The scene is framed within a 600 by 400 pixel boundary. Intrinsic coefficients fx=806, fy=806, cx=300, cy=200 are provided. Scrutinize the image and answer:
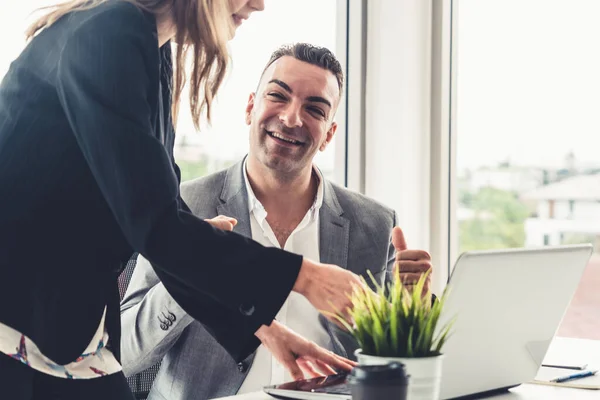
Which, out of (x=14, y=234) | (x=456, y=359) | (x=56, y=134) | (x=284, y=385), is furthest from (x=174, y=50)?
(x=456, y=359)

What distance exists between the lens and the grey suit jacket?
6.34 ft

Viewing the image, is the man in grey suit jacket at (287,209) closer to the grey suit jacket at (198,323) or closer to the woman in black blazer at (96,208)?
the grey suit jacket at (198,323)

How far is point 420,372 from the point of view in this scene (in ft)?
3.65

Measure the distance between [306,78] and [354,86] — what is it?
38.7 inches

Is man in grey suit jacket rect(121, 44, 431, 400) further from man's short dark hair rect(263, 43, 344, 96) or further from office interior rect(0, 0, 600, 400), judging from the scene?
office interior rect(0, 0, 600, 400)

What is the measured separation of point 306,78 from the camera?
242 cm

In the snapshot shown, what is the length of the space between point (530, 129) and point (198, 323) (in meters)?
1.76

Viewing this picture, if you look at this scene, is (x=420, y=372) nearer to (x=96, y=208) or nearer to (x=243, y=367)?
(x=96, y=208)

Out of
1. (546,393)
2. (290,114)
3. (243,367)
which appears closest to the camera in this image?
(546,393)

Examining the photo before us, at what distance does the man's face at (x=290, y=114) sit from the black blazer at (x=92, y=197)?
1032 mm

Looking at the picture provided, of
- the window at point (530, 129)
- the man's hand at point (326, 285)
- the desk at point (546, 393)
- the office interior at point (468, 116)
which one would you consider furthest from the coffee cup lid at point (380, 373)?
the window at point (530, 129)

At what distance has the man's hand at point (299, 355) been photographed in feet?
5.41

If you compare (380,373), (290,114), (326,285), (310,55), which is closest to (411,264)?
(326,285)

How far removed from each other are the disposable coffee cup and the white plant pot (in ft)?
0.16
